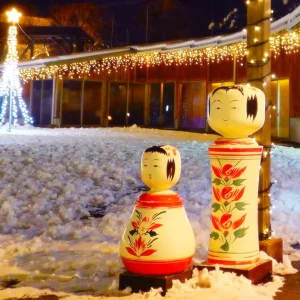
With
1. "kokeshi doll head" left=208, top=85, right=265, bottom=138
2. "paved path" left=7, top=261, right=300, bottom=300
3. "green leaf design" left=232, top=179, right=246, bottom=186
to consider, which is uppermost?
"kokeshi doll head" left=208, top=85, right=265, bottom=138

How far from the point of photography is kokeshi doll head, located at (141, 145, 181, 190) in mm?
4359

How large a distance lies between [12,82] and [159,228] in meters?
16.4

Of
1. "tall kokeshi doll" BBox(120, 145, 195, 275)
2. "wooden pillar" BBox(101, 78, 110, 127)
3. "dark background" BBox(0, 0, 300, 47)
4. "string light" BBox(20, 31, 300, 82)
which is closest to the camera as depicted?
"tall kokeshi doll" BBox(120, 145, 195, 275)

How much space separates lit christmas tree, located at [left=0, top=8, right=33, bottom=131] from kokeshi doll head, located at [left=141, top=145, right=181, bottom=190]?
1499 centimetres

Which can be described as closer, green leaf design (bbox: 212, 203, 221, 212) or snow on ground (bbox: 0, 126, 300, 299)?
snow on ground (bbox: 0, 126, 300, 299)

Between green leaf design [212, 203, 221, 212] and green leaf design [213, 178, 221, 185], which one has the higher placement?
green leaf design [213, 178, 221, 185]

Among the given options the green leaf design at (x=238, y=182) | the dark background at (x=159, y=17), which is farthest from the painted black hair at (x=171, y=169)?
the dark background at (x=159, y=17)

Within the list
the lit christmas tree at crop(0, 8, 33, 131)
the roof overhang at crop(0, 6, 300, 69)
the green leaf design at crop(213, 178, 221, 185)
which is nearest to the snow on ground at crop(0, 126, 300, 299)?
the green leaf design at crop(213, 178, 221, 185)

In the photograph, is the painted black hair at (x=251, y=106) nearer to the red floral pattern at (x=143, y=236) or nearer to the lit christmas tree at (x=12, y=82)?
the red floral pattern at (x=143, y=236)

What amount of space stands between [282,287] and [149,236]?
1.25 meters

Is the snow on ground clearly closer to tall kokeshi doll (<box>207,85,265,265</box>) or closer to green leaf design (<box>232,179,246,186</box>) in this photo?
tall kokeshi doll (<box>207,85,265,265</box>)

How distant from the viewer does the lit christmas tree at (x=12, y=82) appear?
764 inches

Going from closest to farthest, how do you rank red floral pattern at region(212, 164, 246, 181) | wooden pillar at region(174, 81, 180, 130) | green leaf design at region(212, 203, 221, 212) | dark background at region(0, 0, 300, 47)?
1. red floral pattern at region(212, 164, 246, 181)
2. green leaf design at region(212, 203, 221, 212)
3. wooden pillar at region(174, 81, 180, 130)
4. dark background at region(0, 0, 300, 47)

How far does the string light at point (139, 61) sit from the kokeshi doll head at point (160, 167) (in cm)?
1495
